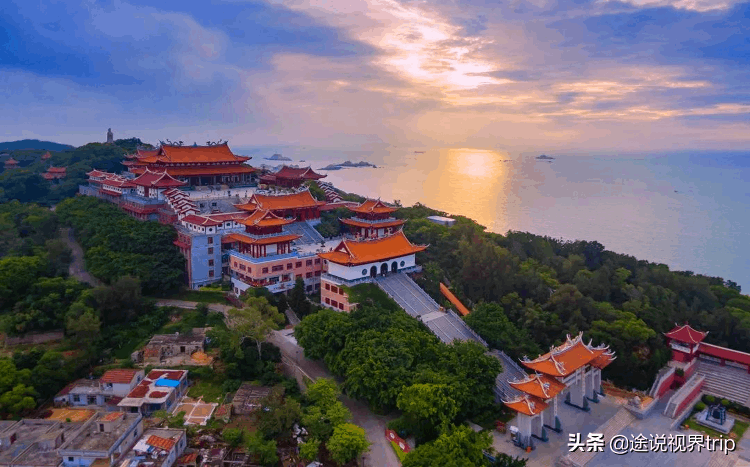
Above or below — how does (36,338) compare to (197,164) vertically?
below

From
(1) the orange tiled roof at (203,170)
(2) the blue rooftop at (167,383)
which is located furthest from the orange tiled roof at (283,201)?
(2) the blue rooftop at (167,383)

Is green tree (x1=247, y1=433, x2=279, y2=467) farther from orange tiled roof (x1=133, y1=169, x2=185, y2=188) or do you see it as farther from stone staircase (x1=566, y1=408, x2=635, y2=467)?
orange tiled roof (x1=133, y1=169, x2=185, y2=188)

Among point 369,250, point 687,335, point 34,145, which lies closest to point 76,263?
point 369,250

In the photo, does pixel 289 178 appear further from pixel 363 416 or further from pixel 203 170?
pixel 363 416

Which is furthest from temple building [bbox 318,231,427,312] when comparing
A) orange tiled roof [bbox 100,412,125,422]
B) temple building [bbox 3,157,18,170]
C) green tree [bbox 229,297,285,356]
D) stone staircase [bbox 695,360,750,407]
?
temple building [bbox 3,157,18,170]

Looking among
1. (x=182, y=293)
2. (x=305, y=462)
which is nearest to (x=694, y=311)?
(x=305, y=462)

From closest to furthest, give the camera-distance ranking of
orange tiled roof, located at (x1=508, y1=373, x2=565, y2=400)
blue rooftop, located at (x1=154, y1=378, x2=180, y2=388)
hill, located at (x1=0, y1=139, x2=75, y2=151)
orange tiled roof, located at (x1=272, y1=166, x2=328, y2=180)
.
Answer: orange tiled roof, located at (x1=508, y1=373, x2=565, y2=400) < blue rooftop, located at (x1=154, y1=378, x2=180, y2=388) < orange tiled roof, located at (x1=272, y1=166, x2=328, y2=180) < hill, located at (x1=0, y1=139, x2=75, y2=151)
